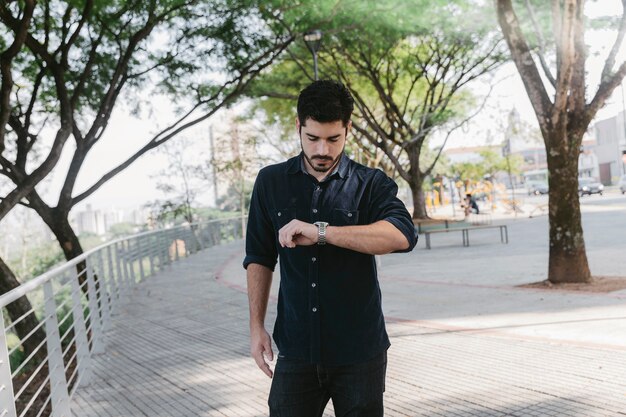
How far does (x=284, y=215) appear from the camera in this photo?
2467 mm

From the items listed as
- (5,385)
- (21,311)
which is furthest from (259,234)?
(21,311)

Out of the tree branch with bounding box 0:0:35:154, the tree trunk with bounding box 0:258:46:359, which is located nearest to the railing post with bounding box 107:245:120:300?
the tree trunk with bounding box 0:258:46:359

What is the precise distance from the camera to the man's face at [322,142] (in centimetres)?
231

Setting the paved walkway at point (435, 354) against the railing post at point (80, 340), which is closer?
the paved walkway at point (435, 354)

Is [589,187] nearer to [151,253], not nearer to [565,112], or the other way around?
[151,253]

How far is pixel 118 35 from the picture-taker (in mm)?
14234

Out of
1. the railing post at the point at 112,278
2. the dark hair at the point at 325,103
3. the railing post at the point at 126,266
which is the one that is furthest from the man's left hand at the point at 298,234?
the railing post at the point at 126,266

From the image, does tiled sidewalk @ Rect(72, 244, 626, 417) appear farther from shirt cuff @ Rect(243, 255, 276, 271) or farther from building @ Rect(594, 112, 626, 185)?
building @ Rect(594, 112, 626, 185)

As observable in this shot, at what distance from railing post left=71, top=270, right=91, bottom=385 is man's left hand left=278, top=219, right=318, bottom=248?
4864 millimetres

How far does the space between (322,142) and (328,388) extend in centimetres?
87

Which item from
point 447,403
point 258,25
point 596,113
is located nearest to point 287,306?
point 447,403

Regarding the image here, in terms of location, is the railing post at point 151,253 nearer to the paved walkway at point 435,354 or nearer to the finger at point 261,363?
the paved walkway at point 435,354

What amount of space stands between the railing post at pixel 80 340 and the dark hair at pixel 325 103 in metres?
4.90

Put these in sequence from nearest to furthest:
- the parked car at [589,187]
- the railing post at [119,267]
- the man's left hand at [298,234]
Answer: the man's left hand at [298,234]
the railing post at [119,267]
the parked car at [589,187]
